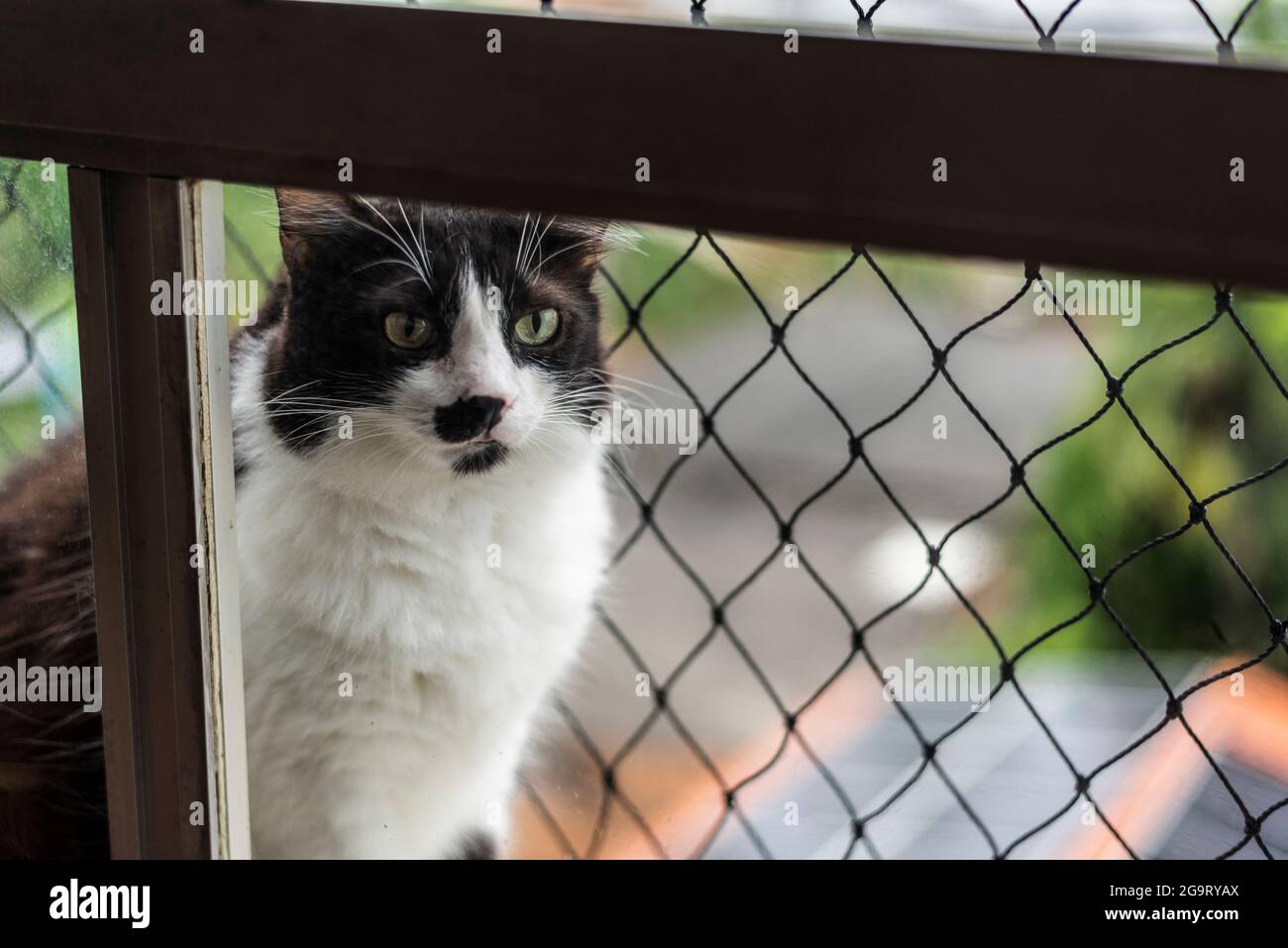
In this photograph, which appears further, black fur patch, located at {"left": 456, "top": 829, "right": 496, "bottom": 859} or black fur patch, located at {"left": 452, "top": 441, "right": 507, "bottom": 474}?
black fur patch, located at {"left": 456, "top": 829, "right": 496, "bottom": 859}

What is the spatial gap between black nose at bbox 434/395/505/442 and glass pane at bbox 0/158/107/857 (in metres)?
0.28

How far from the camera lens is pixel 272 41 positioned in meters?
0.54

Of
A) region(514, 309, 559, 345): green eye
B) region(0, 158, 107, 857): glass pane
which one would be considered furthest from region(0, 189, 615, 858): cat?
region(0, 158, 107, 857): glass pane

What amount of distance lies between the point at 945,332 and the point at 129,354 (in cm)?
68

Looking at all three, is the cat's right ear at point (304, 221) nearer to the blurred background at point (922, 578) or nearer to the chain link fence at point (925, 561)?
the blurred background at point (922, 578)

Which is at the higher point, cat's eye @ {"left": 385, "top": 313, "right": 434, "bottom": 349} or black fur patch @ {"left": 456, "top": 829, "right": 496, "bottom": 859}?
cat's eye @ {"left": 385, "top": 313, "right": 434, "bottom": 349}

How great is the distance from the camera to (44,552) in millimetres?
765

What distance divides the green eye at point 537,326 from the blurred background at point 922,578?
0.07m

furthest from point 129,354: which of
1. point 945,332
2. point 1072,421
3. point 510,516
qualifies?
point 1072,421

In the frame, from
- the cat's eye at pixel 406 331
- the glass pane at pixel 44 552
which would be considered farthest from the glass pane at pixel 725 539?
the glass pane at pixel 44 552

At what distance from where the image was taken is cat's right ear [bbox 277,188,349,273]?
2.77 ft

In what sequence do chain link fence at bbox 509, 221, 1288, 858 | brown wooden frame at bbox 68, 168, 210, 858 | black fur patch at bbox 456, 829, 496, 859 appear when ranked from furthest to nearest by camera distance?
black fur patch at bbox 456, 829, 496, 859 < chain link fence at bbox 509, 221, 1288, 858 < brown wooden frame at bbox 68, 168, 210, 858

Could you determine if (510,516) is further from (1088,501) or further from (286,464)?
(1088,501)

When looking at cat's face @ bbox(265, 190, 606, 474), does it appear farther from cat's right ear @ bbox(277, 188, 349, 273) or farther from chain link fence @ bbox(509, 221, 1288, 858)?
chain link fence @ bbox(509, 221, 1288, 858)
